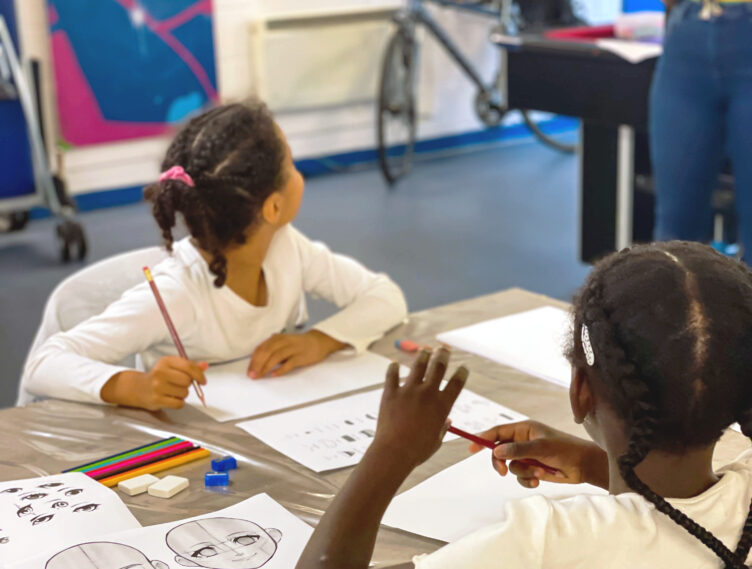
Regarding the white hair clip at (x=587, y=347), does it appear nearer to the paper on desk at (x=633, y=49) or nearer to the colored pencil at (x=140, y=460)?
the colored pencil at (x=140, y=460)

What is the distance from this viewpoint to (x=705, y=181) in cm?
248

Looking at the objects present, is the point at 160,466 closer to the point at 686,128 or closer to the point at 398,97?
the point at 686,128

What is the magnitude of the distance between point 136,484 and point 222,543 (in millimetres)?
160

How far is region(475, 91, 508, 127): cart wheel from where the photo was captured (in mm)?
5449

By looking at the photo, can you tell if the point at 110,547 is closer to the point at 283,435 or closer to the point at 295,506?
the point at 295,506

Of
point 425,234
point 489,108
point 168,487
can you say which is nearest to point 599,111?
point 425,234

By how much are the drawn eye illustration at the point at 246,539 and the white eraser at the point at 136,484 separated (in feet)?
0.51

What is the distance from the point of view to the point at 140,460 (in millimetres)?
A: 1136

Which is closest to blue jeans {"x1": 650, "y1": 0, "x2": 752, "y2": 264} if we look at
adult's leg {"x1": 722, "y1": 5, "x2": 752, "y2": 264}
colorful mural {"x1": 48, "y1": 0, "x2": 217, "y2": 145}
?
adult's leg {"x1": 722, "y1": 5, "x2": 752, "y2": 264}

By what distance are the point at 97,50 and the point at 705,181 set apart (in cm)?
291

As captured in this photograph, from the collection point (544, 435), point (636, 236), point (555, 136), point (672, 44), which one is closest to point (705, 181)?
point (672, 44)

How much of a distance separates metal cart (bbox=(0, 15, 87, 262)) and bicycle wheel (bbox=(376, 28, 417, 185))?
160cm

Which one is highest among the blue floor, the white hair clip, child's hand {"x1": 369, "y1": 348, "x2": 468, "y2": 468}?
the white hair clip

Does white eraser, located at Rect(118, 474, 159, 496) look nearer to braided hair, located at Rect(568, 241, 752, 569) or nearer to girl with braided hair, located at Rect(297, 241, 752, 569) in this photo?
girl with braided hair, located at Rect(297, 241, 752, 569)
